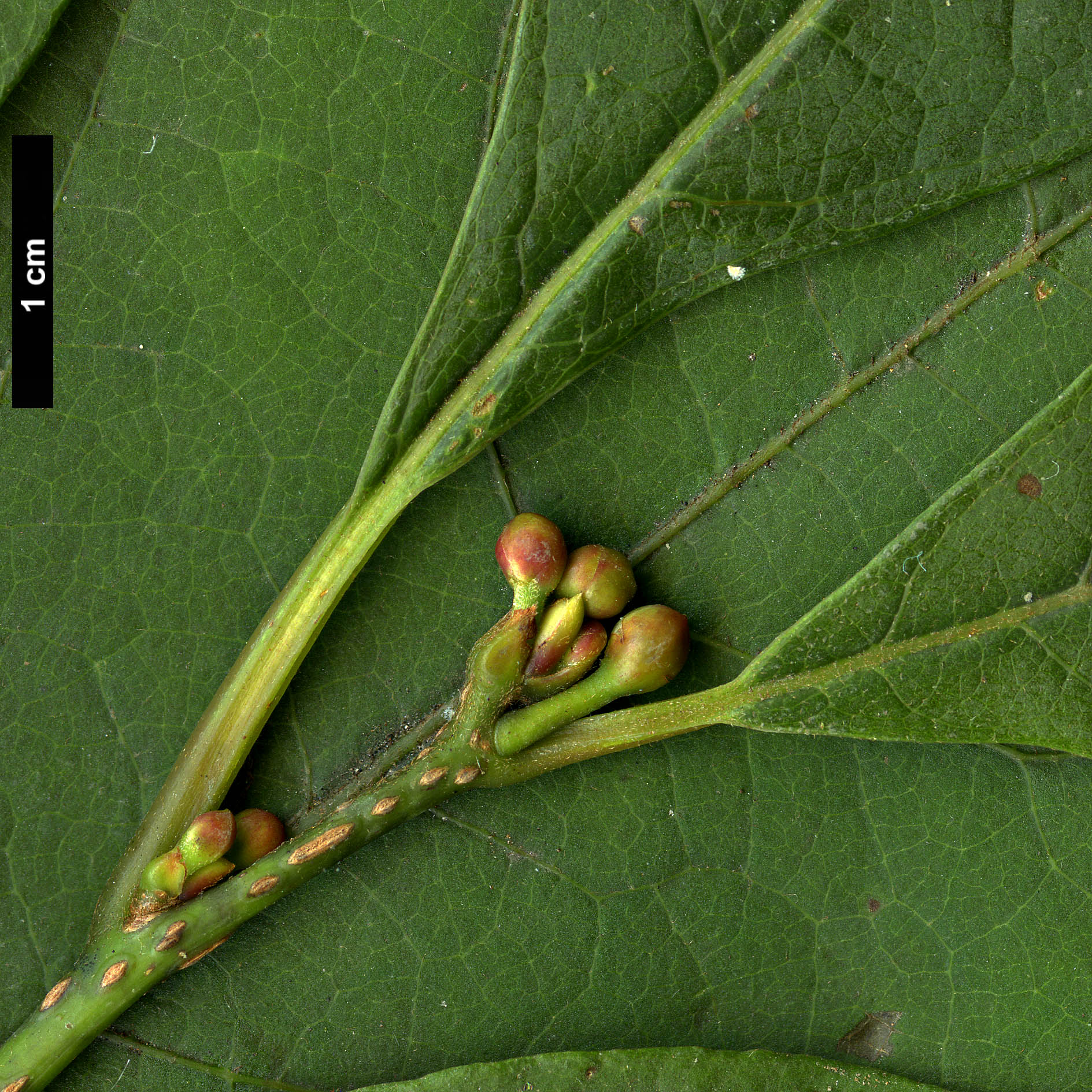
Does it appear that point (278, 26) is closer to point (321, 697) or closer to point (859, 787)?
point (321, 697)

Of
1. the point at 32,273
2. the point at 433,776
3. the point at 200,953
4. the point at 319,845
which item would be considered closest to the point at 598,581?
the point at 433,776

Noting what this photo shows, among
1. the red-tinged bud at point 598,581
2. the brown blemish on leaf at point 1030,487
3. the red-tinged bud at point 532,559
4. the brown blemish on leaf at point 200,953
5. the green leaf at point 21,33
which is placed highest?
the green leaf at point 21,33

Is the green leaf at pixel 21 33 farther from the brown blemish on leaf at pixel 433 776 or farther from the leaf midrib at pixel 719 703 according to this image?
the leaf midrib at pixel 719 703

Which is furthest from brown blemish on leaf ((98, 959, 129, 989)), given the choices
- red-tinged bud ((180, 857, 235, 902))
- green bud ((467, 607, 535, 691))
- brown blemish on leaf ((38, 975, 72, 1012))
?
green bud ((467, 607, 535, 691))

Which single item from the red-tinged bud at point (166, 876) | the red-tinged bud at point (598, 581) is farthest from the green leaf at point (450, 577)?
the red-tinged bud at point (166, 876)

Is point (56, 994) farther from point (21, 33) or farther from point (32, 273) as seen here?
point (21, 33)
